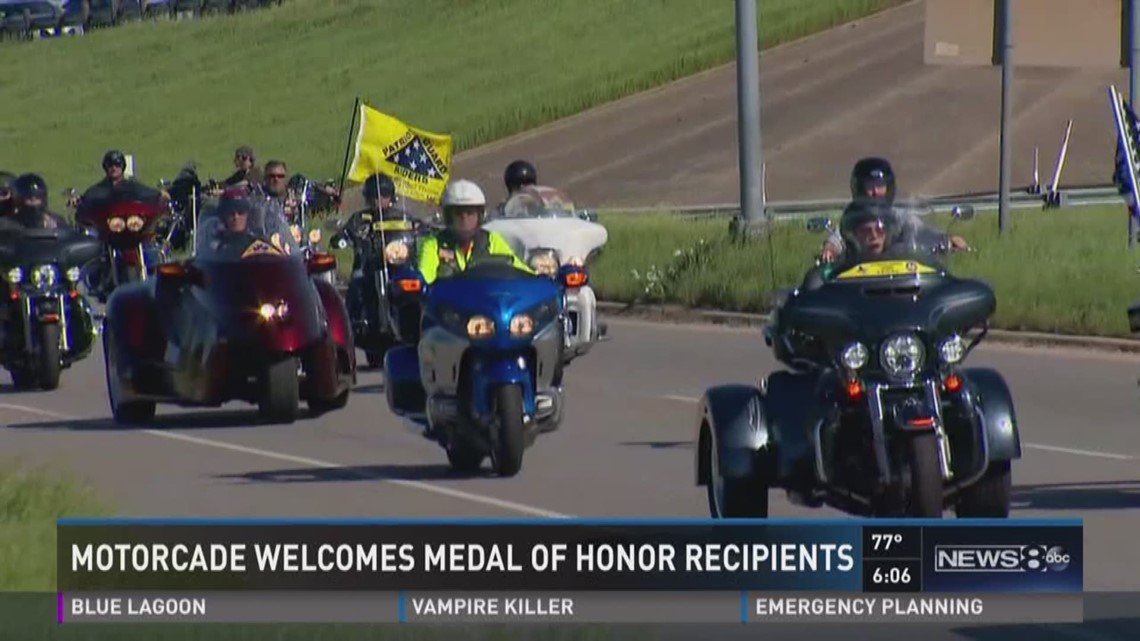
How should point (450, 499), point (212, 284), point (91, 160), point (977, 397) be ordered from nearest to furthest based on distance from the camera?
1. point (977, 397)
2. point (450, 499)
3. point (212, 284)
4. point (91, 160)

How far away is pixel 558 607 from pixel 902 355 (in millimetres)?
2764

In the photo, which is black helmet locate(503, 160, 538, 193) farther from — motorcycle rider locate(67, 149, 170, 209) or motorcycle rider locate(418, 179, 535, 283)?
motorcycle rider locate(67, 149, 170, 209)

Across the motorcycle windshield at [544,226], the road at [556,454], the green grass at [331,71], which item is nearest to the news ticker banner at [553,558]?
the road at [556,454]

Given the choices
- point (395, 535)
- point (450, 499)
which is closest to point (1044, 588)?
point (395, 535)

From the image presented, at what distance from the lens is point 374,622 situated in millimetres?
10156

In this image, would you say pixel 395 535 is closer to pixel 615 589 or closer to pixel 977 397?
pixel 615 589

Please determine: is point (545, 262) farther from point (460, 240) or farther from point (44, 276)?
point (44, 276)

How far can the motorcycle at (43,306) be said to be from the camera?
22.5 m

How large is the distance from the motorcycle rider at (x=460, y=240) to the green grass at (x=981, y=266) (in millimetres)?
8417

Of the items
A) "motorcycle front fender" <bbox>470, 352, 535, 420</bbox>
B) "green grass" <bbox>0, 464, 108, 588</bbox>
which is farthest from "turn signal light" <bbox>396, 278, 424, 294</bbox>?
"green grass" <bbox>0, 464, 108, 588</bbox>

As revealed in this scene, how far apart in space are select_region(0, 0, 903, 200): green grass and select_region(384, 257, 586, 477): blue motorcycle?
140 ft

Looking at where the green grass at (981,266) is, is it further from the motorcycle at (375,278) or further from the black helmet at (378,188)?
the motorcycle at (375,278)

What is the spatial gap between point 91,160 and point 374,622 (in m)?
57.5

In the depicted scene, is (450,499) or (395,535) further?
(450,499)
